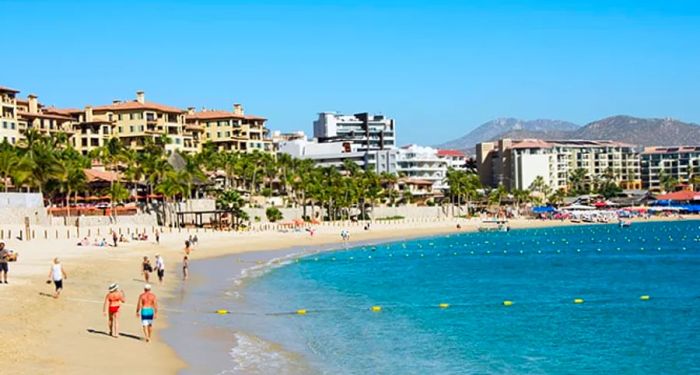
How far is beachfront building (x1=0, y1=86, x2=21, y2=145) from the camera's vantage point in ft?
362

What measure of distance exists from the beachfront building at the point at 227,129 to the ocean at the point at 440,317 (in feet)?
256

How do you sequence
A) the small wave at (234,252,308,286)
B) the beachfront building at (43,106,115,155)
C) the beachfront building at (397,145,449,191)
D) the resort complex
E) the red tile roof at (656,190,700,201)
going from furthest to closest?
the red tile roof at (656,190,700,201), the beachfront building at (397,145,449,191), the beachfront building at (43,106,115,155), the resort complex, the small wave at (234,252,308,286)

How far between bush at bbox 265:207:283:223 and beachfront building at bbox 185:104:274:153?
34.0 meters

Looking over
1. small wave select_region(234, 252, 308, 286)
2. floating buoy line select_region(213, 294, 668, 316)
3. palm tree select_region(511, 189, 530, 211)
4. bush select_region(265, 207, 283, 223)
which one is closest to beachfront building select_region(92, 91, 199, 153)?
bush select_region(265, 207, 283, 223)

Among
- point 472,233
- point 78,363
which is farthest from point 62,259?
point 472,233

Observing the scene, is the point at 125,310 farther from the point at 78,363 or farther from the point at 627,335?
the point at 627,335

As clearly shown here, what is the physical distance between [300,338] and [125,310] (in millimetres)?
6595

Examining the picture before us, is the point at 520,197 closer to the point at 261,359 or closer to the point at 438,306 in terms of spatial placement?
the point at 438,306

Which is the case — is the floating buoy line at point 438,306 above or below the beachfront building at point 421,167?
below

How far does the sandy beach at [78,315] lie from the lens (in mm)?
20406

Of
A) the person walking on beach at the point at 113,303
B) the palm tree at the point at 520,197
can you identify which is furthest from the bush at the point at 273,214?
the person walking on beach at the point at 113,303

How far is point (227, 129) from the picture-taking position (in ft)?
468

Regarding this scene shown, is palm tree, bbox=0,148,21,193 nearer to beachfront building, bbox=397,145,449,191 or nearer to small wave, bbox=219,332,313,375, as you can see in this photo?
small wave, bbox=219,332,313,375

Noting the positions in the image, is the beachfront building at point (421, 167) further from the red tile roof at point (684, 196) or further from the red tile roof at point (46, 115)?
the red tile roof at point (46, 115)
